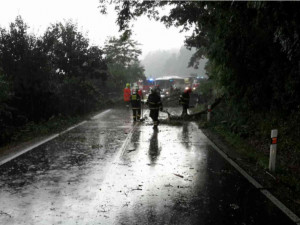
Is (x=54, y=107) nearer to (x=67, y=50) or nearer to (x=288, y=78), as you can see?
(x=67, y=50)

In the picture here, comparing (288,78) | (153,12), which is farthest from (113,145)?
(153,12)

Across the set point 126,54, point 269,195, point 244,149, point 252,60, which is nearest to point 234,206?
point 269,195

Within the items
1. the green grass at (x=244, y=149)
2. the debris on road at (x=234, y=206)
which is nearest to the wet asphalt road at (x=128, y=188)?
the debris on road at (x=234, y=206)

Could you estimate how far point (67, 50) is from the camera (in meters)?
22.2

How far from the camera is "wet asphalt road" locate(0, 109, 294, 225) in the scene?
5.05 meters

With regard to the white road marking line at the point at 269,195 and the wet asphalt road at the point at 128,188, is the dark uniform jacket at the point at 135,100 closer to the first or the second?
the wet asphalt road at the point at 128,188

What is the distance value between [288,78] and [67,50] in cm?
1563

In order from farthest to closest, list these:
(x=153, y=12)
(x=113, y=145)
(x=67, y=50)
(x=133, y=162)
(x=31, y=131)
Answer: (x=67, y=50) < (x=153, y=12) < (x=31, y=131) < (x=113, y=145) < (x=133, y=162)

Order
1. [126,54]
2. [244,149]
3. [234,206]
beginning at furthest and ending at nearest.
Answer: [126,54] → [244,149] → [234,206]

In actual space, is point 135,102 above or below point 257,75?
below

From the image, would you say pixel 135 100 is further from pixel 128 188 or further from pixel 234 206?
pixel 234 206

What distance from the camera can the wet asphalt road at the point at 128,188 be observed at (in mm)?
5047

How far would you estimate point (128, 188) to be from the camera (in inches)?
255

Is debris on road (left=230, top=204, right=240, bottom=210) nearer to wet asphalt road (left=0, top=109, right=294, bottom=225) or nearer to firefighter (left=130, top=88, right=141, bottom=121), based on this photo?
wet asphalt road (left=0, top=109, right=294, bottom=225)
